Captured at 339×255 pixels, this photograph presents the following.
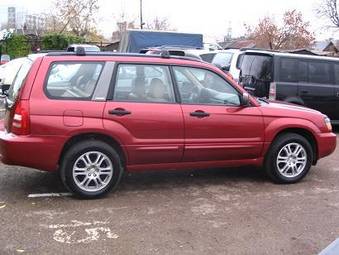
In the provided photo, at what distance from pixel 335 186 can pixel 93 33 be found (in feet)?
178

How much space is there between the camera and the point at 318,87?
1116 cm

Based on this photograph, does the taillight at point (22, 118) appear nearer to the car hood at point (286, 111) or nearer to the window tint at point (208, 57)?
the car hood at point (286, 111)

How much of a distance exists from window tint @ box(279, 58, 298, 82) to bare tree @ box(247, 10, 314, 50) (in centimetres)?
4456

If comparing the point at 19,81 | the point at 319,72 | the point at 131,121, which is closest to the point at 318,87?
the point at 319,72

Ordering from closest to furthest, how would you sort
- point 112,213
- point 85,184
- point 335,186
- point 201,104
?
1. point 112,213
2. point 85,184
3. point 201,104
4. point 335,186

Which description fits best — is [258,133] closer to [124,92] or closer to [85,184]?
[124,92]

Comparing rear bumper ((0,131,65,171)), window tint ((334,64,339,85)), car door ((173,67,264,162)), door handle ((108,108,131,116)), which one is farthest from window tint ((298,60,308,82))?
rear bumper ((0,131,65,171))

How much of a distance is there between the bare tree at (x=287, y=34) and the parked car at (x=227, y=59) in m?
41.1

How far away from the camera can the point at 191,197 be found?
20.8 ft

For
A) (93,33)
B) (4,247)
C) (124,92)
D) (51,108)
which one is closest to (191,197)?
(124,92)

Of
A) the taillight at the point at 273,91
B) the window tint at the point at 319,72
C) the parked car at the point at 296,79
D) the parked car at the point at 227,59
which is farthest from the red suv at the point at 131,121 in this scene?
the parked car at the point at 227,59

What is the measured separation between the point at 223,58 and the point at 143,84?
7478 mm

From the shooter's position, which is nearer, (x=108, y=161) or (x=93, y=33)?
(x=108, y=161)

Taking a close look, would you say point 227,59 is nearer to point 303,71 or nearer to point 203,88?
point 303,71
